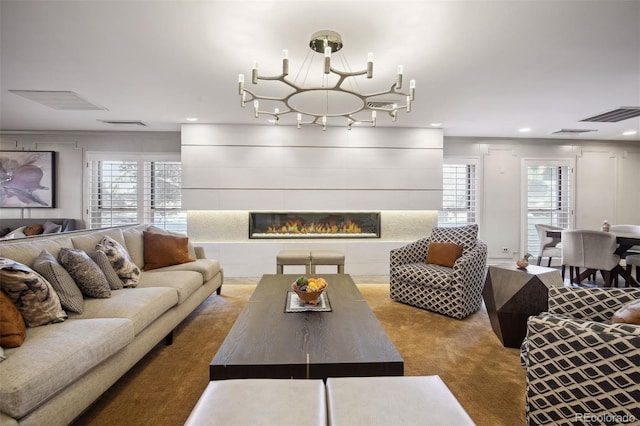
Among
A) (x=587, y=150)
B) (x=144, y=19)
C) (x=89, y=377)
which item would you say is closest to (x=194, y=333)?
(x=89, y=377)

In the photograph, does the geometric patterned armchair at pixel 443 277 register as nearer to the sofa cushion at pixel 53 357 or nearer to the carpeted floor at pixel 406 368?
the carpeted floor at pixel 406 368

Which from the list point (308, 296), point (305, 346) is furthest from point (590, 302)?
point (308, 296)

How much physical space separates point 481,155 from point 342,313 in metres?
5.07

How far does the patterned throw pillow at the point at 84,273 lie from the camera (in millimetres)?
2074

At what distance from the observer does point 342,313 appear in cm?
207

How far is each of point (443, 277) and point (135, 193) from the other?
5241 mm

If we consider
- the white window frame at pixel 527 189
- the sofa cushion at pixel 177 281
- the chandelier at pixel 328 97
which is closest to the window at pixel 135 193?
the chandelier at pixel 328 97

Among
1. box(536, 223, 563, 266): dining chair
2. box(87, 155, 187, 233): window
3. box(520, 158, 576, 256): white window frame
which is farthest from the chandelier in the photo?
box(520, 158, 576, 256): white window frame

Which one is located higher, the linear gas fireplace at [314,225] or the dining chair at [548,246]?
the linear gas fireplace at [314,225]

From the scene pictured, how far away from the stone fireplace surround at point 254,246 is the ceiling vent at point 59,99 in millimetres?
1981

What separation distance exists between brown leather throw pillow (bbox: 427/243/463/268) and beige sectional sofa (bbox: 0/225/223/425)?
2.56 meters

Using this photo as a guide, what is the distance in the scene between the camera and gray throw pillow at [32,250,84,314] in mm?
1851

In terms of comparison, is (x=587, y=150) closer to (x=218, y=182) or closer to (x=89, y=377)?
(x=218, y=182)

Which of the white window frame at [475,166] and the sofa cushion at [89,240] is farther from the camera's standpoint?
the white window frame at [475,166]
